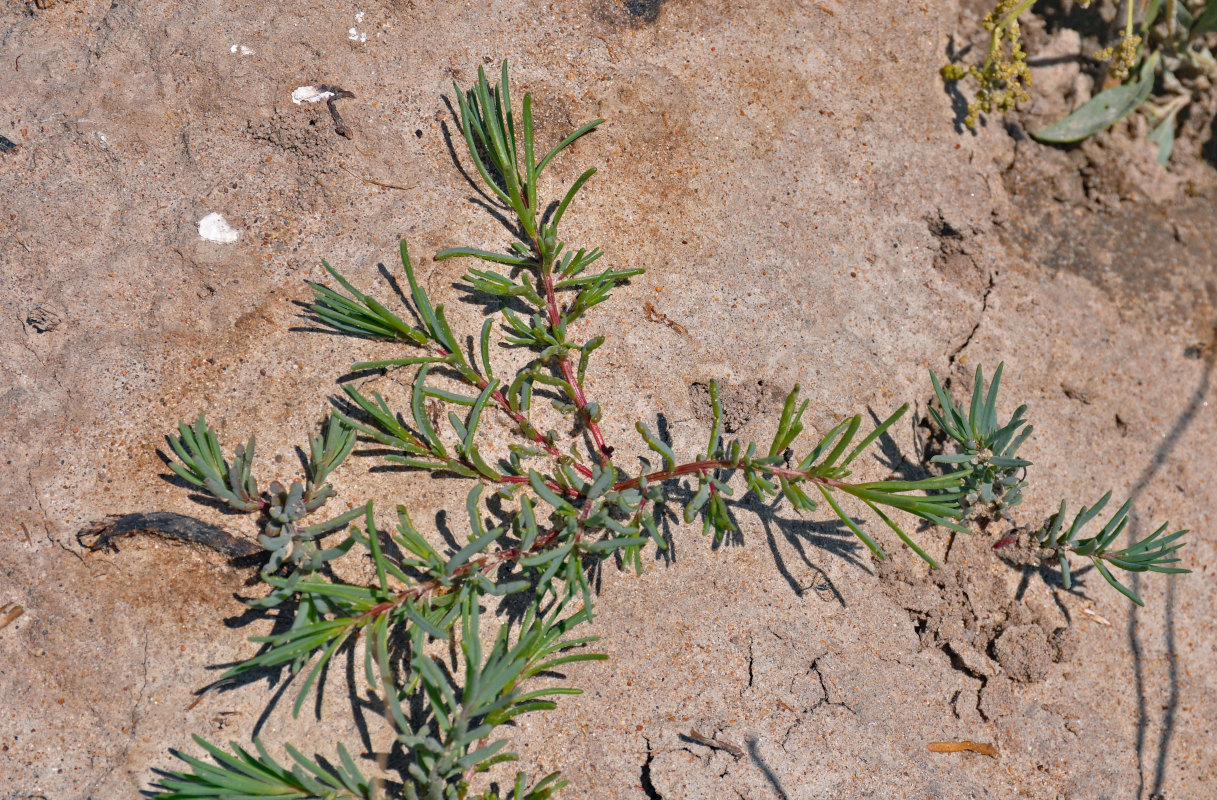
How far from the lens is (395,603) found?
1774 millimetres

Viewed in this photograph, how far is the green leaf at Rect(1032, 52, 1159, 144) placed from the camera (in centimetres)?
250

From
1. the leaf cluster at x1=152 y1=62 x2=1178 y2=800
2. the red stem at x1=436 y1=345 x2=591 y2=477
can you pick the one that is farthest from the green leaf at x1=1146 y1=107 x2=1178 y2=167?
the red stem at x1=436 y1=345 x2=591 y2=477

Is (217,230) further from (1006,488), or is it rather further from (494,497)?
(1006,488)

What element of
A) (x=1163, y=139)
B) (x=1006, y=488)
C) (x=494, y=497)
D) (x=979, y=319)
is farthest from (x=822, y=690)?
(x=1163, y=139)

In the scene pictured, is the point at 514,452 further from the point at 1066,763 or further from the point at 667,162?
the point at 1066,763

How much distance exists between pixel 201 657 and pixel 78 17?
5.89ft

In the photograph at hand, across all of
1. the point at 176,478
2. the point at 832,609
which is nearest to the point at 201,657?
the point at 176,478

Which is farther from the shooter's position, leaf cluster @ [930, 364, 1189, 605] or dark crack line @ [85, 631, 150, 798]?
leaf cluster @ [930, 364, 1189, 605]

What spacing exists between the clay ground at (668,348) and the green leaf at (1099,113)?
0.08 metres

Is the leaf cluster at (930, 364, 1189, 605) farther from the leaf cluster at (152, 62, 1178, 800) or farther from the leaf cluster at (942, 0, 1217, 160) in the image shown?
the leaf cluster at (942, 0, 1217, 160)

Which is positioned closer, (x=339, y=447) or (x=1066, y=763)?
(x=339, y=447)

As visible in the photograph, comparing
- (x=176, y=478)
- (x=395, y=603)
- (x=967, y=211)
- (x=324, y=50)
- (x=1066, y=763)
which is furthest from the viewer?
(x=967, y=211)

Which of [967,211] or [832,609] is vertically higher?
[967,211]

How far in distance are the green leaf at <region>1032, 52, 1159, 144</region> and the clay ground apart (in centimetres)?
8
